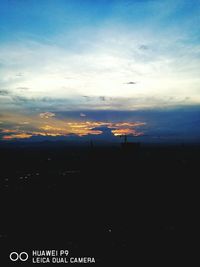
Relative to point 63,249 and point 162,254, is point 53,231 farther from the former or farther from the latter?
point 162,254

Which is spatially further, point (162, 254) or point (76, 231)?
point (76, 231)

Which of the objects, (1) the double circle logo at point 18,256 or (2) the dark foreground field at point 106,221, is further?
(2) the dark foreground field at point 106,221

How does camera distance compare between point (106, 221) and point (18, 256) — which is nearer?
point (18, 256)

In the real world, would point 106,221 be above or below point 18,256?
above

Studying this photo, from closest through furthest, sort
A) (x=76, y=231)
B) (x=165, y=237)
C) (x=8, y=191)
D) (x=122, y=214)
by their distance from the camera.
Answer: (x=165, y=237)
(x=76, y=231)
(x=122, y=214)
(x=8, y=191)

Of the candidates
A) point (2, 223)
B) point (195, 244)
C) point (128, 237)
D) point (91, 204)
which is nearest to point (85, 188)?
point (91, 204)

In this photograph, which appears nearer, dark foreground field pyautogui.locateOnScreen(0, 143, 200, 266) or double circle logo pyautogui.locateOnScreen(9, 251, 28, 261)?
double circle logo pyautogui.locateOnScreen(9, 251, 28, 261)

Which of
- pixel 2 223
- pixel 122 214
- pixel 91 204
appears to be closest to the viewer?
pixel 2 223
